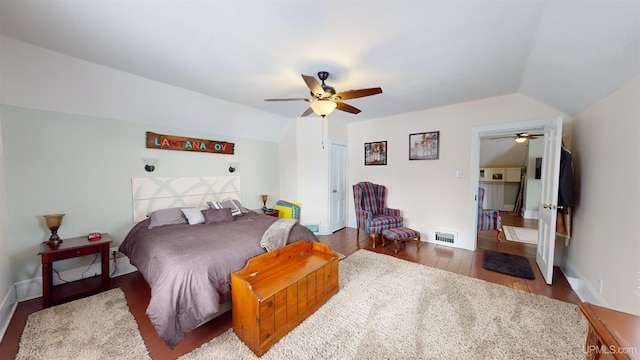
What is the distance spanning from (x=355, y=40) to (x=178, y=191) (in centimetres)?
322

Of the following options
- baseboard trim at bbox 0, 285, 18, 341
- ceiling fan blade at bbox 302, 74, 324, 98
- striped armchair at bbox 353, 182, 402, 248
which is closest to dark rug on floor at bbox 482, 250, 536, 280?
striped armchair at bbox 353, 182, 402, 248

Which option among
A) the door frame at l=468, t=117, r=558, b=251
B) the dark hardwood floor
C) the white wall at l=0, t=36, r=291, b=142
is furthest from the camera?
the door frame at l=468, t=117, r=558, b=251

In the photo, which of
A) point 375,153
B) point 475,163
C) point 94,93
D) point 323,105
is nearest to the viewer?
point 323,105

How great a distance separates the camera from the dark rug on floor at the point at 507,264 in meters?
2.84

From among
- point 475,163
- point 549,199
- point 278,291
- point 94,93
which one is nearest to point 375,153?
point 475,163

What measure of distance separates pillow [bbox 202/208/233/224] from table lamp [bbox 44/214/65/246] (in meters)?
1.35

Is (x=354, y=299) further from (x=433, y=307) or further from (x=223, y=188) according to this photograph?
(x=223, y=188)

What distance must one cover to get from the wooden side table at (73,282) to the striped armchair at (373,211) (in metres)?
3.53

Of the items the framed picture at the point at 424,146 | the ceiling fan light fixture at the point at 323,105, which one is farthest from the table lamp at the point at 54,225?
the framed picture at the point at 424,146

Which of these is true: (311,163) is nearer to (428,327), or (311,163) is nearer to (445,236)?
(445,236)

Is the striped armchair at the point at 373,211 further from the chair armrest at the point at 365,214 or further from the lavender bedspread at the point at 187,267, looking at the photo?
the lavender bedspread at the point at 187,267

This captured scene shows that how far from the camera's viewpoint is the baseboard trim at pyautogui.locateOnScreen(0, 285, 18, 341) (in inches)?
72.4

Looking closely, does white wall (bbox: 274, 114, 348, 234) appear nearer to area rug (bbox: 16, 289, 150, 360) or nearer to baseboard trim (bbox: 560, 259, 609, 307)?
area rug (bbox: 16, 289, 150, 360)

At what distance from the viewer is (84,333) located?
5.91 feet
